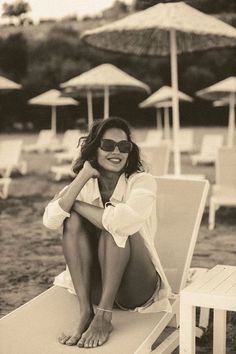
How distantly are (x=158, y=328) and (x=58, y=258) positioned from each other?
2.46 meters

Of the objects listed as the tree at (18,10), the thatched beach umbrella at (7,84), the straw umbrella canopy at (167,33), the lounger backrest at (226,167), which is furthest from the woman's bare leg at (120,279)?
the thatched beach umbrella at (7,84)

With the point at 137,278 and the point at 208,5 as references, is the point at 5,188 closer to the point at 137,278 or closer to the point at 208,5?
the point at 208,5

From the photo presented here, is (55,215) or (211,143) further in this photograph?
(211,143)

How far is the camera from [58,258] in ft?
15.8

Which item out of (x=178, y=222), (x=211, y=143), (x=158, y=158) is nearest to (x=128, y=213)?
(x=178, y=222)

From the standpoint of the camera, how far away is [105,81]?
8.30 m

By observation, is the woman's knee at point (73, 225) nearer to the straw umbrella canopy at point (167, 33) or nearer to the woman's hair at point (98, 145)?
the woman's hair at point (98, 145)

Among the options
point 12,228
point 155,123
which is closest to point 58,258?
point 12,228

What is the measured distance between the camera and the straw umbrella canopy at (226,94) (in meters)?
8.09

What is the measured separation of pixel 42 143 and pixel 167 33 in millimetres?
4998

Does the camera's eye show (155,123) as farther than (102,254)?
Yes

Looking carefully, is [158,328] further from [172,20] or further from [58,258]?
[172,20]

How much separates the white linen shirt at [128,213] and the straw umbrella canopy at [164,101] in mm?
5385

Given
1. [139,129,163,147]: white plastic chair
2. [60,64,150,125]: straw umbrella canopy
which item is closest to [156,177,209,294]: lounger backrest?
[60,64,150,125]: straw umbrella canopy
